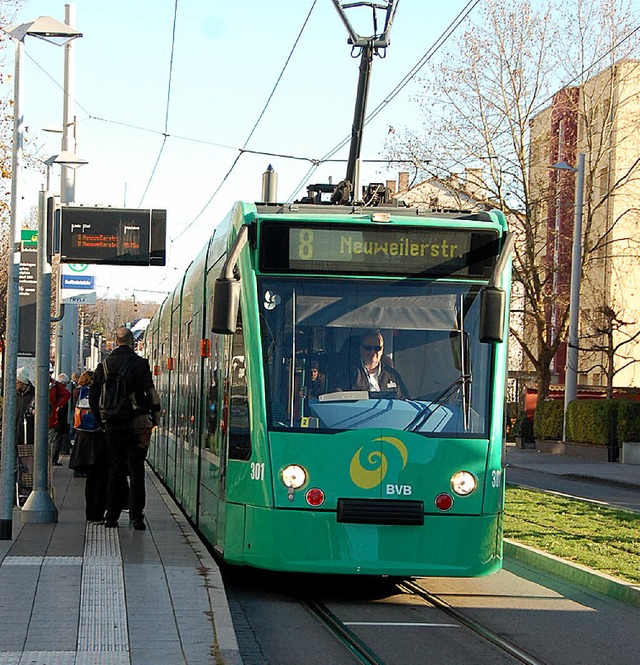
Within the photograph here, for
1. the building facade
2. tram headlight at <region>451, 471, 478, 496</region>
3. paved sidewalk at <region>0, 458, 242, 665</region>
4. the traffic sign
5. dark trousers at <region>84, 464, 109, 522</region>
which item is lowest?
paved sidewalk at <region>0, 458, 242, 665</region>

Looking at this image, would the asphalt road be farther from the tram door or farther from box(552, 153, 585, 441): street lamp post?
the tram door

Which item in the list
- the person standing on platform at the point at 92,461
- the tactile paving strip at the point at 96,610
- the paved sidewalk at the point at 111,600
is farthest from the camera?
the person standing on platform at the point at 92,461

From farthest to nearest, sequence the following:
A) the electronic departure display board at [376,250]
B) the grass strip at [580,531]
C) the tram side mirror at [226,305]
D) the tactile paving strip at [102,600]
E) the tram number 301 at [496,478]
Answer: the grass strip at [580,531], the electronic departure display board at [376,250], the tram number 301 at [496,478], the tram side mirror at [226,305], the tactile paving strip at [102,600]

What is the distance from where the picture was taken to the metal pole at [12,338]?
11461mm

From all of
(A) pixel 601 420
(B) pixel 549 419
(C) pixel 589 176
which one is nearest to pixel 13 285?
(A) pixel 601 420

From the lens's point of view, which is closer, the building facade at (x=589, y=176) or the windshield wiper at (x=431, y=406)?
the windshield wiper at (x=431, y=406)

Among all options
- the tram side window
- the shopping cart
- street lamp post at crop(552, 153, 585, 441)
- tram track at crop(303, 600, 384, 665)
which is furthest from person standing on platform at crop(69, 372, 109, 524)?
street lamp post at crop(552, 153, 585, 441)

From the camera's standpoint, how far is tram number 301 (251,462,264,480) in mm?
9602

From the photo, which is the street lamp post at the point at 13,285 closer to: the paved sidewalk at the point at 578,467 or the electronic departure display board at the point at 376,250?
the electronic departure display board at the point at 376,250

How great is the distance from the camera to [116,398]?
12305mm

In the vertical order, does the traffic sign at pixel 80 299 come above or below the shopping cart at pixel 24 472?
above

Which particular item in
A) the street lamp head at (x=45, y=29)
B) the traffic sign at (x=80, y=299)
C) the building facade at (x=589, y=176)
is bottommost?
the traffic sign at (x=80, y=299)

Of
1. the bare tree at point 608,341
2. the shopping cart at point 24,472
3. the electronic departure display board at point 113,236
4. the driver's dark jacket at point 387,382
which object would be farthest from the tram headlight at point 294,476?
the bare tree at point 608,341

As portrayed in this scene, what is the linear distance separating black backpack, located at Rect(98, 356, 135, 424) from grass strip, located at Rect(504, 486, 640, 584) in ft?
13.9
